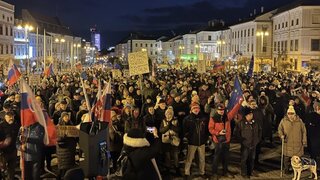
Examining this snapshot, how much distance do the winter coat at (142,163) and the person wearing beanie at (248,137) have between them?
17.7 ft

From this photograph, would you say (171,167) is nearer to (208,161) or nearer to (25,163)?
(208,161)

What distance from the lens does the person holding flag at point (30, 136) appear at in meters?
8.47

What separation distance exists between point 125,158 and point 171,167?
5.88m

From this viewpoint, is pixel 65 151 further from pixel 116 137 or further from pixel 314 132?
pixel 314 132

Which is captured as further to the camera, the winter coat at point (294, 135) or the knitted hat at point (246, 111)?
the knitted hat at point (246, 111)

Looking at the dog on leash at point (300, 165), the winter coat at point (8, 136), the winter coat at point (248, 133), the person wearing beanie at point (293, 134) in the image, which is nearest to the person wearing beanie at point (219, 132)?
the winter coat at point (248, 133)


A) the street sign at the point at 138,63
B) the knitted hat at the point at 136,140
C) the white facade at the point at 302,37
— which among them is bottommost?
the knitted hat at the point at 136,140

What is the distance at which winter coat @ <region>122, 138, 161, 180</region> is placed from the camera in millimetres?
5504

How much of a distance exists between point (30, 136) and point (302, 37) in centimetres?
5424

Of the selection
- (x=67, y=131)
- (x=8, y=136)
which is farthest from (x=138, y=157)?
(x=8, y=136)

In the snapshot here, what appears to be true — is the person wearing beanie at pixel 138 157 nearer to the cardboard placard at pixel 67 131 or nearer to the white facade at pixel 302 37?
the cardboard placard at pixel 67 131

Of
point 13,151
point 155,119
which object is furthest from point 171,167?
point 13,151

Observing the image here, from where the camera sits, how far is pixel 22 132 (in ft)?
28.5

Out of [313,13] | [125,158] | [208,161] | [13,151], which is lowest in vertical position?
[208,161]
